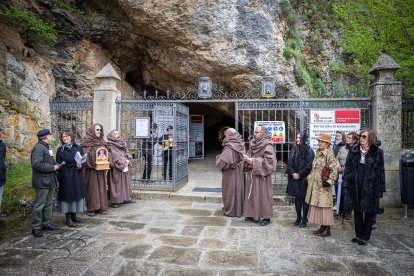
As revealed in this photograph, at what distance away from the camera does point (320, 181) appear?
4.92 m

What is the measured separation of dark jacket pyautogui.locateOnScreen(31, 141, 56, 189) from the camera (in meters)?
4.85

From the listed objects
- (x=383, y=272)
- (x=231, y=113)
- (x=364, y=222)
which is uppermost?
(x=231, y=113)

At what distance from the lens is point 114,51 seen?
12703 millimetres

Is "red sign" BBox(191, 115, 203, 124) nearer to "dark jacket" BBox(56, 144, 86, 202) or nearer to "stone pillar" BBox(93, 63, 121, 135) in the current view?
"stone pillar" BBox(93, 63, 121, 135)

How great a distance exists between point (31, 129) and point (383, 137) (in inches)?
404

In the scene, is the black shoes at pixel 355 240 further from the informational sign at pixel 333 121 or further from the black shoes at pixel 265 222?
the informational sign at pixel 333 121

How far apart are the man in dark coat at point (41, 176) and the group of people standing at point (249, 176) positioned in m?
3.22

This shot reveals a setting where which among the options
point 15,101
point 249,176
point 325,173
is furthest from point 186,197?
point 15,101

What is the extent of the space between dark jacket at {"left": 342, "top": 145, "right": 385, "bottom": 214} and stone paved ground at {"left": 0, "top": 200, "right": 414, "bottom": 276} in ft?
2.24

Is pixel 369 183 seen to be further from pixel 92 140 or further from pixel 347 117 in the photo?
pixel 92 140

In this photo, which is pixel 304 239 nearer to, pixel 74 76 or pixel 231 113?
pixel 231 113

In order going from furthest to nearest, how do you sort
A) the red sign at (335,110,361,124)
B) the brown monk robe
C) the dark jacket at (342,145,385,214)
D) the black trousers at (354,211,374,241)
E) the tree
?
the red sign at (335,110,361,124), the tree, the brown monk robe, the black trousers at (354,211,374,241), the dark jacket at (342,145,385,214)

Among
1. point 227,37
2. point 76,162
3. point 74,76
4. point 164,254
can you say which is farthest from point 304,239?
point 74,76

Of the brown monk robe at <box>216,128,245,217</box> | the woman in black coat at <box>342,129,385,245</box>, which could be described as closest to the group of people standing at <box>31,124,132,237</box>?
the brown monk robe at <box>216,128,245,217</box>
